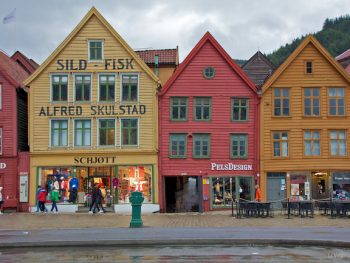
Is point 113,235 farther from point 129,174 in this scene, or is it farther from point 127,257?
point 129,174

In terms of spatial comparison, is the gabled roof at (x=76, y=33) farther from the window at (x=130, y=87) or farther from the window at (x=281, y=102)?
the window at (x=281, y=102)

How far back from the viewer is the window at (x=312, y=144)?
41906 millimetres

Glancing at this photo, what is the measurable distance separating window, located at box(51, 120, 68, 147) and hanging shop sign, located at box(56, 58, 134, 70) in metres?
3.69

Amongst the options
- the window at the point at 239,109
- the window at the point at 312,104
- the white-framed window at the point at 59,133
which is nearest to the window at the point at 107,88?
the white-framed window at the point at 59,133

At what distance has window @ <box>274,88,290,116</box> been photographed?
138 feet

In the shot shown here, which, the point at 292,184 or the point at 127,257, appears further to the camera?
the point at 292,184

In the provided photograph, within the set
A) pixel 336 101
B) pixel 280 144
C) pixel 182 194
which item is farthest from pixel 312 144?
pixel 182 194

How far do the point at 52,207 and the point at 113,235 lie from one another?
63.0 ft

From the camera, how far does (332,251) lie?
18.1 meters

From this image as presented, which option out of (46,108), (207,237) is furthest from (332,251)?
(46,108)

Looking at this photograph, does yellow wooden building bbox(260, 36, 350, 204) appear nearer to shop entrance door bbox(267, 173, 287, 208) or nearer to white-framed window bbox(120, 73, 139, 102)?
shop entrance door bbox(267, 173, 287, 208)

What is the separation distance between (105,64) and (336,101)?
51.7ft

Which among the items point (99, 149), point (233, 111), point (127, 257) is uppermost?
point (233, 111)

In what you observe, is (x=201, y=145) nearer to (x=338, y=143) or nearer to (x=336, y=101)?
(x=338, y=143)
